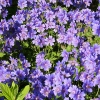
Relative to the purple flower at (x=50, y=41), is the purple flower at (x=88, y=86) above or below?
below

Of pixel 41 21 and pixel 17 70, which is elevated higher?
pixel 41 21

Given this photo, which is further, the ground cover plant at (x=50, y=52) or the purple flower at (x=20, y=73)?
the purple flower at (x=20, y=73)

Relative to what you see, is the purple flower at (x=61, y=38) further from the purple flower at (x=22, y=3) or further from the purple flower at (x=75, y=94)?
the purple flower at (x=75, y=94)

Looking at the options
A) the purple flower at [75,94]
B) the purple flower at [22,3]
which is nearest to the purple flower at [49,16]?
the purple flower at [22,3]

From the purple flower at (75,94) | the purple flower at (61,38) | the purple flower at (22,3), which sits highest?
the purple flower at (22,3)

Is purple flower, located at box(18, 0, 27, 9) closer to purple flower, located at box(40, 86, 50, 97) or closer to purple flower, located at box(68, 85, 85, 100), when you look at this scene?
purple flower, located at box(40, 86, 50, 97)

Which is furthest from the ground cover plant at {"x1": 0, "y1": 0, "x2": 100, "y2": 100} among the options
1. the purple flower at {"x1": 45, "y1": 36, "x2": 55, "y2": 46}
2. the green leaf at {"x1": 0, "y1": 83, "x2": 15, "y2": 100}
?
the green leaf at {"x1": 0, "y1": 83, "x2": 15, "y2": 100}

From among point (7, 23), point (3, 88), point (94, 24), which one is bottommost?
point (3, 88)

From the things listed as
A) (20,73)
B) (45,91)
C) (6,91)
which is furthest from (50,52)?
(6,91)

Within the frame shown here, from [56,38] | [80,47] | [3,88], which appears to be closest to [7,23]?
[56,38]

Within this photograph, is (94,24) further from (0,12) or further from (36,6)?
(0,12)
